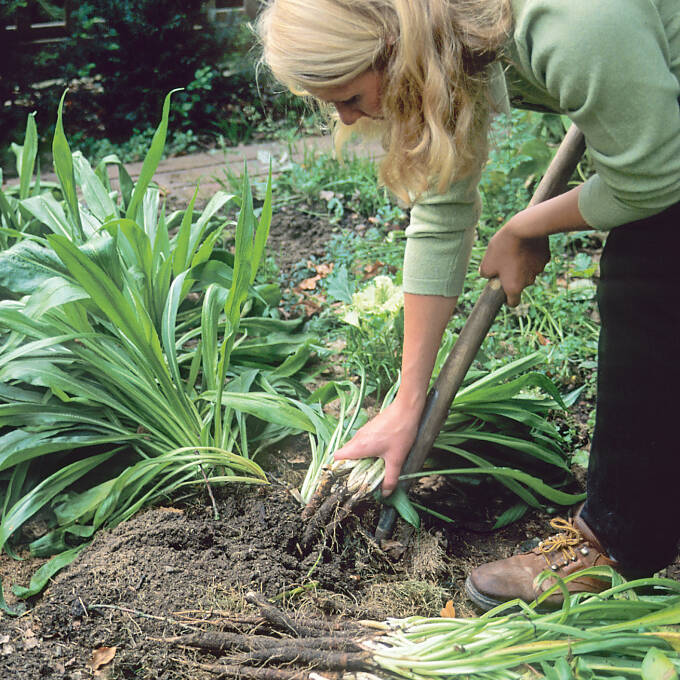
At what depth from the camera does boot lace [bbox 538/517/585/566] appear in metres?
1.84

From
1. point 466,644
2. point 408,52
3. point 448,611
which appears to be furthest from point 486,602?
point 408,52

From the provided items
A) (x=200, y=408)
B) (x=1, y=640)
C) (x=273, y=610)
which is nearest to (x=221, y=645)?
(x=273, y=610)

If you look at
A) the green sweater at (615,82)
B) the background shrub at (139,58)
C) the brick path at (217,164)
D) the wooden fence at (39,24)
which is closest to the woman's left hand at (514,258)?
the green sweater at (615,82)

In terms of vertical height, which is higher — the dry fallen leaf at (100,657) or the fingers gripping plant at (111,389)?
the fingers gripping plant at (111,389)

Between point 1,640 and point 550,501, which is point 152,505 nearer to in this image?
point 1,640

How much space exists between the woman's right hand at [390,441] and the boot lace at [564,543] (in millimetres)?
382

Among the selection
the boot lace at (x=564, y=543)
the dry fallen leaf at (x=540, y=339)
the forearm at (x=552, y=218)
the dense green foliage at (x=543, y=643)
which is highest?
the forearm at (x=552, y=218)

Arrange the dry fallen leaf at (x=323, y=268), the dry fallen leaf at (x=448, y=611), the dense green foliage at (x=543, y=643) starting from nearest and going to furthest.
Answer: the dense green foliage at (x=543, y=643)
the dry fallen leaf at (x=448, y=611)
the dry fallen leaf at (x=323, y=268)

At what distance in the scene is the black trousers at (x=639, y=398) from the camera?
1492 millimetres

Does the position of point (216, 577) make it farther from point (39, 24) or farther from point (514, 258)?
point (39, 24)

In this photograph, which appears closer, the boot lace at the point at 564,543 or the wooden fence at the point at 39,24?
the boot lace at the point at 564,543

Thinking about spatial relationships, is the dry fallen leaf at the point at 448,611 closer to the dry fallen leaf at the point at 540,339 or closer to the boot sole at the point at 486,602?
the boot sole at the point at 486,602

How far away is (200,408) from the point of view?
2211 mm

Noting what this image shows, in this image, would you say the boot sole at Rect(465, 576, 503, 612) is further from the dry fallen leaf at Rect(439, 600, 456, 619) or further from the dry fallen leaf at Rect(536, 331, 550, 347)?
the dry fallen leaf at Rect(536, 331, 550, 347)
